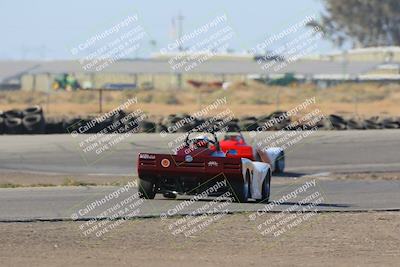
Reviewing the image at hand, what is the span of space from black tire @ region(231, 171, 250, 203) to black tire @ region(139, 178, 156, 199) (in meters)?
1.32

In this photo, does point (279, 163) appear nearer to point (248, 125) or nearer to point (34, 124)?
point (248, 125)

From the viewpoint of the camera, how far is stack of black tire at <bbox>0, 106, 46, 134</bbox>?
117 ft

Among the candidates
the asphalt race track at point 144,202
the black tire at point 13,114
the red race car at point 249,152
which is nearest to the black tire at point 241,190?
the asphalt race track at point 144,202

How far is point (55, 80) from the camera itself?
10262 centimetres

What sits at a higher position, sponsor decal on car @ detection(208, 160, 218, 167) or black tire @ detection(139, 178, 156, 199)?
sponsor decal on car @ detection(208, 160, 218, 167)

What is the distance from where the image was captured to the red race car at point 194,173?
57.8 feet

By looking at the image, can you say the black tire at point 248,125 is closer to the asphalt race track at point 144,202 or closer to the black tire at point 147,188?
the asphalt race track at point 144,202

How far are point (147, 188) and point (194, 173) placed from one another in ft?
3.33

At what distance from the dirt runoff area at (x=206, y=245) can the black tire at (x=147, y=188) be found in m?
2.46

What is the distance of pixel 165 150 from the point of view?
107ft

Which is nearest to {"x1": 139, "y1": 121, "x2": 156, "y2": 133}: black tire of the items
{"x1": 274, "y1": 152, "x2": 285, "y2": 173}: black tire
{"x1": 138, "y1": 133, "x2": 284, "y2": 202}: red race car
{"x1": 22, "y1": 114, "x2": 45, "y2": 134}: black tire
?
{"x1": 22, "y1": 114, "x2": 45, "y2": 134}: black tire

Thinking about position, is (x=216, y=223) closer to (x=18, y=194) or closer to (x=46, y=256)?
(x=46, y=256)

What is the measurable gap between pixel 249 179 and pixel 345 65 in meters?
83.8

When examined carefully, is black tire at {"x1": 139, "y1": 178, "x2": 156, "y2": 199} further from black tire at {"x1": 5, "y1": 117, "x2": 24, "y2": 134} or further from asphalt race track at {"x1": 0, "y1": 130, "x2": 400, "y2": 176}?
black tire at {"x1": 5, "y1": 117, "x2": 24, "y2": 134}
